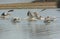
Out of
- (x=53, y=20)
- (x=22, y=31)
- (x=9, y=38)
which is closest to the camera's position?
(x=9, y=38)

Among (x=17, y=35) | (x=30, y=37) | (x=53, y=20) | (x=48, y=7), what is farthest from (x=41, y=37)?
(x=48, y=7)

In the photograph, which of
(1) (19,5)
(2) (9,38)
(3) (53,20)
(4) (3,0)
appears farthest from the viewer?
(4) (3,0)

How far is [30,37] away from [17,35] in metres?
0.23

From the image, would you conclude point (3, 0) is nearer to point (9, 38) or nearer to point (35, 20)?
point (35, 20)

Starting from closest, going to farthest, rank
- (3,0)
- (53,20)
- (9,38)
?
(9,38) → (53,20) → (3,0)

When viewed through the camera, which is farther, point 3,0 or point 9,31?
point 3,0

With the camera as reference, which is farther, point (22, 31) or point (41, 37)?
point (22, 31)

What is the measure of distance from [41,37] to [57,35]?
0.78ft

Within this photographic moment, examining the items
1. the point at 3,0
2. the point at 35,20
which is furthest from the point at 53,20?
the point at 3,0

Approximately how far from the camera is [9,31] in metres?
3.86

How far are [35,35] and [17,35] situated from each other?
8.8 inches

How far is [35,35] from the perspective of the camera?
136 inches

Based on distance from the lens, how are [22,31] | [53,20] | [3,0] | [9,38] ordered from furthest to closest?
[3,0]
[53,20]
[22,31]
[9,38]

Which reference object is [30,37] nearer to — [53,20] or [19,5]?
[53,20]
